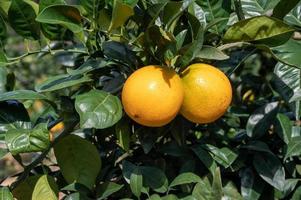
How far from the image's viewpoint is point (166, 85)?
28.6 inches

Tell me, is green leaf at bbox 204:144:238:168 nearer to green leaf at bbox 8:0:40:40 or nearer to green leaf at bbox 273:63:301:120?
green leaf at bbox 273:63:301:120

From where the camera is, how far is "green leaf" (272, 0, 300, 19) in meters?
0.80

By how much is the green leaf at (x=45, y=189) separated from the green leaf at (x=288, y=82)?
41 cm

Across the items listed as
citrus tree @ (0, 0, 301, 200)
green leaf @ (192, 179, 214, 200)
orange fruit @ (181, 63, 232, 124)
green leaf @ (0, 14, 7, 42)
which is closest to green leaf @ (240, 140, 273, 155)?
citrus tree @ (0, 0, 301, 200)

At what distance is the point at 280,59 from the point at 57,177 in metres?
0.45

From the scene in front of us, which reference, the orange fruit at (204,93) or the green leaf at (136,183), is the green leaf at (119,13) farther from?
the green leaf at (136,183)

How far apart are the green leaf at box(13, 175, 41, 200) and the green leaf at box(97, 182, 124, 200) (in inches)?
4.3

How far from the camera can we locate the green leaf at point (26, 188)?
935 millimetres

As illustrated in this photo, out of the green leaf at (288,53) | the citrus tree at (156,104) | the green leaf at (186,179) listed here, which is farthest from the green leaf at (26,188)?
the green leaf at (288,53)

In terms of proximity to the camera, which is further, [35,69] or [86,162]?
[35,69]

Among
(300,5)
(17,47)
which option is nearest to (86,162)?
(300,5)

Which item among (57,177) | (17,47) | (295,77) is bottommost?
(17,47)

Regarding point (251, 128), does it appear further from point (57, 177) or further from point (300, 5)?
point (57, 177)

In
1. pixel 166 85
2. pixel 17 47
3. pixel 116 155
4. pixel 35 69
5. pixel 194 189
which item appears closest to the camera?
pixel 166 85
